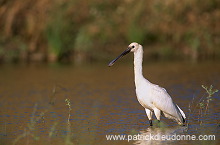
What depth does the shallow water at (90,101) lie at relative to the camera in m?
10.3

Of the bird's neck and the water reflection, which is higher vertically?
the bird's neck

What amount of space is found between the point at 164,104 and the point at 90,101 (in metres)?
4.14

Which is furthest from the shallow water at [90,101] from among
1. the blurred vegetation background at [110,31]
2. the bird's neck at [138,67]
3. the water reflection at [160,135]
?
the blurred vegetation background at [110,31]

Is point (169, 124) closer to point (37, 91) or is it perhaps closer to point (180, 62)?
point (37, 91)

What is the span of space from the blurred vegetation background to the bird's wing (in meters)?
14.3

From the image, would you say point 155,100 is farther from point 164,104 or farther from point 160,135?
point 160,135

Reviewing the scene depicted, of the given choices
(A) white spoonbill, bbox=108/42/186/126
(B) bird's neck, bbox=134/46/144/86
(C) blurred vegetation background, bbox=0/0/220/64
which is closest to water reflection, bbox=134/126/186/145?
(A) white spoonbill, bbox=108/42/186/126

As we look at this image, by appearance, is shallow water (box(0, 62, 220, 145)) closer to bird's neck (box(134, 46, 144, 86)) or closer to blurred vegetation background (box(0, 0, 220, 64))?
bird's neck (box(134, 46, 144, 86))

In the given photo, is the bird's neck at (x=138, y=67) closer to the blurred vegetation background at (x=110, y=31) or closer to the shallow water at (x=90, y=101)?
the shallow water at (x=90, y=101)

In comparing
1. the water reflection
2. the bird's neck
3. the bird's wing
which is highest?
the bird's neck

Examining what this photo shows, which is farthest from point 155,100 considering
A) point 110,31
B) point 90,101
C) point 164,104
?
point 110,31

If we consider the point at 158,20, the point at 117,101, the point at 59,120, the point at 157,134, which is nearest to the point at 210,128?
the point at 157,134

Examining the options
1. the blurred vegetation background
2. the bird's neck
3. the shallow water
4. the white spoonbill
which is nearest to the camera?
the shallow water

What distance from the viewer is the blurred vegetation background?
82.9 ft
